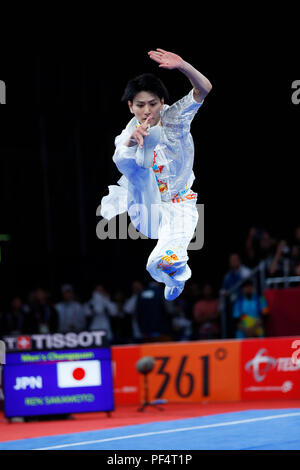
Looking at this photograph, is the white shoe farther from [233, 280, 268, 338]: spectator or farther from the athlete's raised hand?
[233, 280, 268, 338]: spectator

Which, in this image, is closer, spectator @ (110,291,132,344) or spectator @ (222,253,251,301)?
spectator @ (222,253,251,301)

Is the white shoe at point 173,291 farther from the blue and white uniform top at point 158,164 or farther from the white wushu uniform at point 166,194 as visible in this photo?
the blue and white uniform top at point 158,164

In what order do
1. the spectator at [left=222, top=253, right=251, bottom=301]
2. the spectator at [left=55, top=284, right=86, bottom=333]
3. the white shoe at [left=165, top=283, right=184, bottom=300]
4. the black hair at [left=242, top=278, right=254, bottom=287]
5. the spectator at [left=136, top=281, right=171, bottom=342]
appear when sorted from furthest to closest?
the spectator at [left=55, top=284, right=86, bottom=333] < the spectator at [left=222, top=253, right=251, bottom=301] < the black hair at [left=242, top=278, right=254, bottom=287] < the spectator at [left=136, top=281, right=171, bottom=342] < the white shoe at [left=165, top=283, right=184, bottom=300]

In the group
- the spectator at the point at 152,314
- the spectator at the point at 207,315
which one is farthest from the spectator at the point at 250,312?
the spectator at the point at 152,314

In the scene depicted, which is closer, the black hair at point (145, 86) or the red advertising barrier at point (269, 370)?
the black hair at point (145, 86)

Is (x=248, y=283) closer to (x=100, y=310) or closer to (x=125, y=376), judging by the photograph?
(x=125, y=376)

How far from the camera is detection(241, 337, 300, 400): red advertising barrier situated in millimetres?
12477

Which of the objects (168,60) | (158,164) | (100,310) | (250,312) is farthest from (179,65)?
(100,310)

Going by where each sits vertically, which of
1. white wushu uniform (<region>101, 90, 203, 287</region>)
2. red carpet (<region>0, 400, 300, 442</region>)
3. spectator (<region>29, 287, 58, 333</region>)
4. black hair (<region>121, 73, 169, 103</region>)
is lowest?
red carpet (<region>0, 400, 300, 442</region>)

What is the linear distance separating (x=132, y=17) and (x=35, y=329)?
5960 mm

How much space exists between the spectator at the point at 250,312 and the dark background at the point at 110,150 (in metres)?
2.42

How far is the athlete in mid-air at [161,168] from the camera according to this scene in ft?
18.9

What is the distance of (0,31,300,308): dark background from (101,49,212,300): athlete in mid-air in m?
7.30

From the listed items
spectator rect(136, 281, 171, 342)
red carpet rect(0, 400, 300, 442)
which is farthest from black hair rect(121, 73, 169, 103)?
spectator rect(136, 281, 171, 342)
